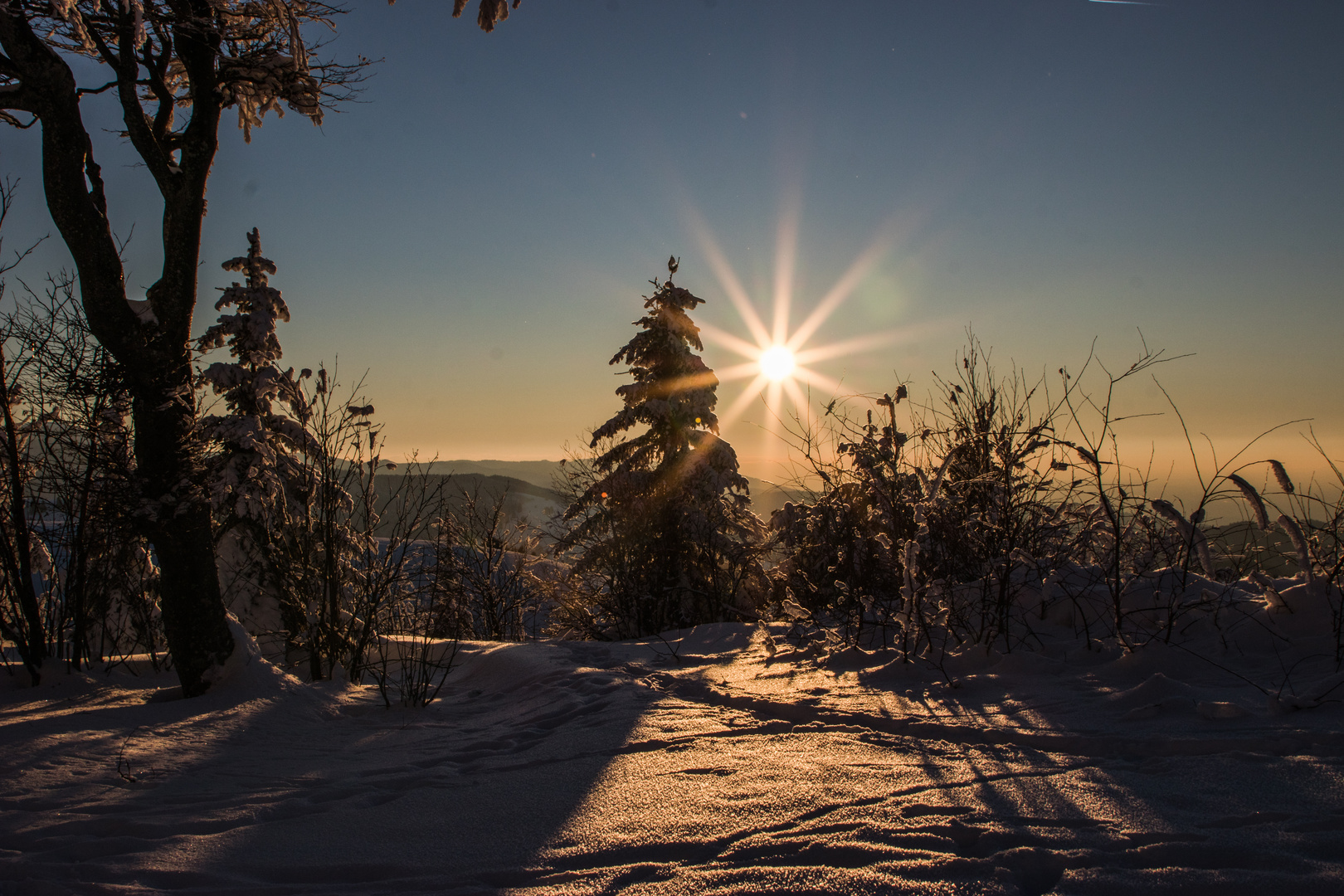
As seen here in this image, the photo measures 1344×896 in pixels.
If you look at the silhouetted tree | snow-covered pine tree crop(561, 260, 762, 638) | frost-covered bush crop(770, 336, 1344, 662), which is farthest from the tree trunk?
snow-covered pine tree crop(561, 260, 762, 638)

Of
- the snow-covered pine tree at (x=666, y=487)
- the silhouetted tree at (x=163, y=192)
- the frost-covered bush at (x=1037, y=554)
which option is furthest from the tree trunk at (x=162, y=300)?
the snow-covered pine tree at (x=666, y=487)

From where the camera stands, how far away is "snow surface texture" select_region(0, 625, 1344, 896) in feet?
6.94

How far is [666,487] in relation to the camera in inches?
589

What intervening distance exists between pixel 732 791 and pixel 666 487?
39.8 feet

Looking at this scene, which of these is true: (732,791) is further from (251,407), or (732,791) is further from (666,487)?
(251,407)

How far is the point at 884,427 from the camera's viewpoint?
241 inches

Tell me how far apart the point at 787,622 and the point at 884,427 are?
2.44 m

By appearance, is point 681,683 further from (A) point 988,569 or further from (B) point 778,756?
(A) point 988,569

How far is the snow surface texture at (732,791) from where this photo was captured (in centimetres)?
212

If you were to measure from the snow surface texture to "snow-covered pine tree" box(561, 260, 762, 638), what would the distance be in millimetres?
8993

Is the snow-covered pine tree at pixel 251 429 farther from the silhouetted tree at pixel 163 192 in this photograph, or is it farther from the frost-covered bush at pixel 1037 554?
the frost-covered bush at pixel 1037 554

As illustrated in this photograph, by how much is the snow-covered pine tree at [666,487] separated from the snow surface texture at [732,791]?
8.99m

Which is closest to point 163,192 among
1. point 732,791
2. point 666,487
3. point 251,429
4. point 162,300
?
point 162,300

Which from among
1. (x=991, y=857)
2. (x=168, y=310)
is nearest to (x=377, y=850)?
(x=991, y=857)
